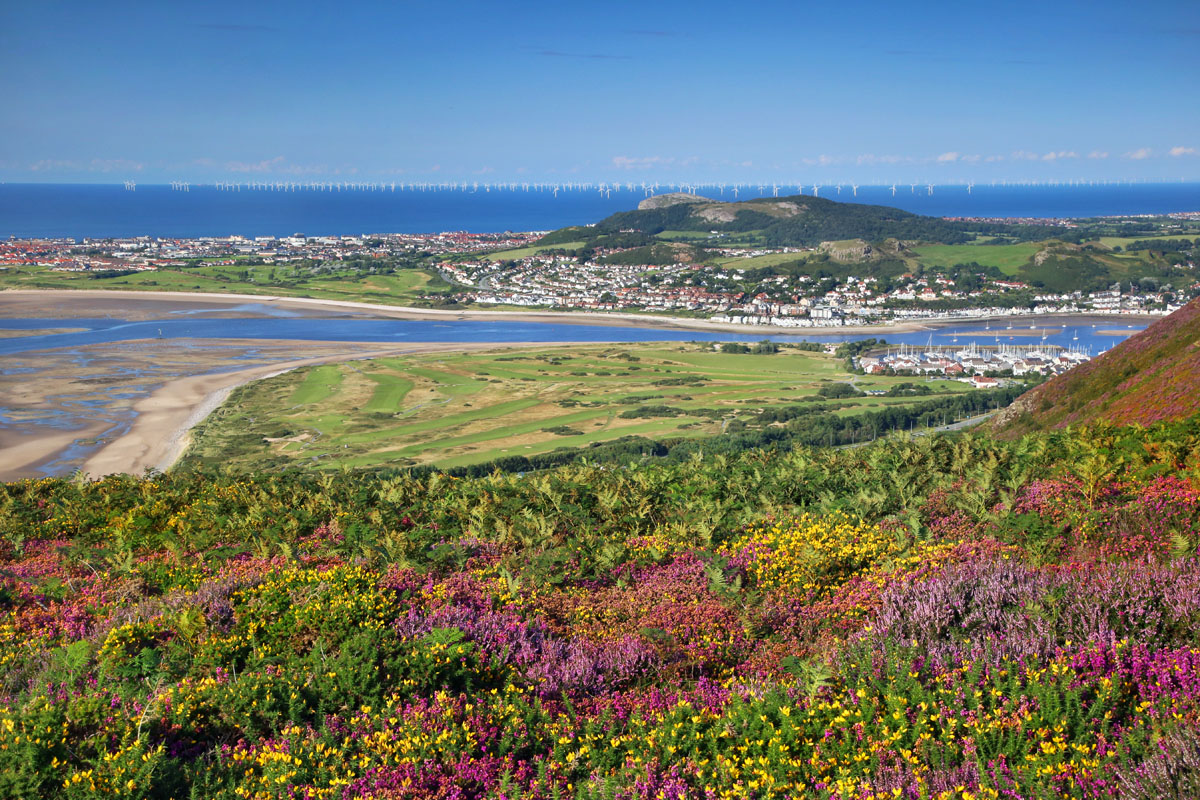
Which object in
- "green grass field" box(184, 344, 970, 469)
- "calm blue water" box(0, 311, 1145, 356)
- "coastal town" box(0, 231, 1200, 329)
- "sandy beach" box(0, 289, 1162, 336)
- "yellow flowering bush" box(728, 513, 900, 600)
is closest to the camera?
"yellow flowering bush" box(728, 513, 900, 600)

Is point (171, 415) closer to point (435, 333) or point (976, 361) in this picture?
point (435, 333)

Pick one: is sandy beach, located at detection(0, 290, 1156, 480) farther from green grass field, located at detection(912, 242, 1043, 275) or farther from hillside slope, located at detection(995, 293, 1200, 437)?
green grass field, located at detection(912, 242, 1043, 275)

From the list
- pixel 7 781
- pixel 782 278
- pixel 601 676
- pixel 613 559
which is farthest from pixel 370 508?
pixel 782 278

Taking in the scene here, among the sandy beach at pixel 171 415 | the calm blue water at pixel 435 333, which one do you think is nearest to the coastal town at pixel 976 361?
the calm blue water at pixel 435 333

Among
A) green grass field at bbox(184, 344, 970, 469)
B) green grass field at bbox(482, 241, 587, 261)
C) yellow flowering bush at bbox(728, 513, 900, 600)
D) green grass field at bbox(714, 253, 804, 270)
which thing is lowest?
green grass field at bbox(184, 344, 970, 469)

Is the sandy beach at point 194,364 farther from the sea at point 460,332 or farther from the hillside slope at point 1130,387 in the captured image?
the hillside slope at point 1130,387

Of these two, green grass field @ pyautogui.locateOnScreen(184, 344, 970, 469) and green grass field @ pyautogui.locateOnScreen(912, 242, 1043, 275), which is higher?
green grass field @ pyautogui.locateOnScreen(912, 242, 1043, 275)

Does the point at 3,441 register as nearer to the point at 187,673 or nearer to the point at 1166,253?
the point at 187,673

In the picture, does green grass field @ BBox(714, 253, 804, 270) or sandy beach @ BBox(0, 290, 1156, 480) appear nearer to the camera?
sandy beach @ BBox(0, 290, 1156, 480)

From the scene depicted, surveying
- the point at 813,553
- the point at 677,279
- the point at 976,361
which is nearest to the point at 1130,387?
the point at 813,553

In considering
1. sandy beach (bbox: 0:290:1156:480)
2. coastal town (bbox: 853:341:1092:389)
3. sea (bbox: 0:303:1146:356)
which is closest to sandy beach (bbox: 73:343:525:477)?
sandy beach (bbox: 0:290:1156:480)
